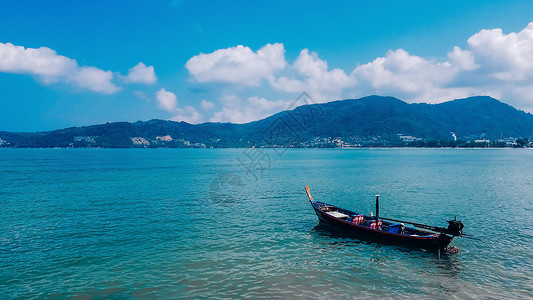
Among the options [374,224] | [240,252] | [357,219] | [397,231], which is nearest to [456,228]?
[397,231]

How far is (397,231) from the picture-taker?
1241 inches

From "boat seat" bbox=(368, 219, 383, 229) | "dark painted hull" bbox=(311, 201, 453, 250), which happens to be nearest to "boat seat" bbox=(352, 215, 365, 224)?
"dark painted hull" bbox=(311, 201, 453, 250)

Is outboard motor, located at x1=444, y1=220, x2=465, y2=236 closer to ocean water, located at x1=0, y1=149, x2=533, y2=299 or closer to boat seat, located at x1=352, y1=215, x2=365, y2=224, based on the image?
ocean water, located at x1=0, y1=149, x2=533, y2=299

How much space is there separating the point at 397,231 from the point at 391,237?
104 centimetres

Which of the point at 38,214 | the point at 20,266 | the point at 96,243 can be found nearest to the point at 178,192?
the point at 38,214

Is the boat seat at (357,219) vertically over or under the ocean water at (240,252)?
over

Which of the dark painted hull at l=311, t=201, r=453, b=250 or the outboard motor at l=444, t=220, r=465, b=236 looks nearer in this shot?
the outboard motor at l=444, t=220, r=465, b=236

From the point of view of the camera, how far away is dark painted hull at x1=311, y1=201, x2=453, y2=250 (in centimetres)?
2834

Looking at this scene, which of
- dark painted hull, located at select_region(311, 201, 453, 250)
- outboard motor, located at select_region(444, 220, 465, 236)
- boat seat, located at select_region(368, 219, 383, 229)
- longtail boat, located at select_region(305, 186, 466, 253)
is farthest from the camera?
boat seat, located at select_region(368, 219, 383, 229)

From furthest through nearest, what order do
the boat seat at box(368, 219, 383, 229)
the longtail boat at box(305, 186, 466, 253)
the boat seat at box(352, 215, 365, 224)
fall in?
the boat seat at box(352, 215, 365, 224), the boat seat at box(368, 219, 383, 229), the longtail boat at box(305, 186, 466, 253)

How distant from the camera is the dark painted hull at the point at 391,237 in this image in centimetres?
2834

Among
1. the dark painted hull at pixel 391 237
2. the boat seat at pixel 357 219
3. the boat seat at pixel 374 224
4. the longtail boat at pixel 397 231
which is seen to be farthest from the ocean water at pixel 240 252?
the boat seat at pixel 374 224

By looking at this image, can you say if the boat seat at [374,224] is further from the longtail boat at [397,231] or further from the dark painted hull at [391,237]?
the dark painted hull at [391,237]

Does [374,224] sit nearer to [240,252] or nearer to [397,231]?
[397,231]
